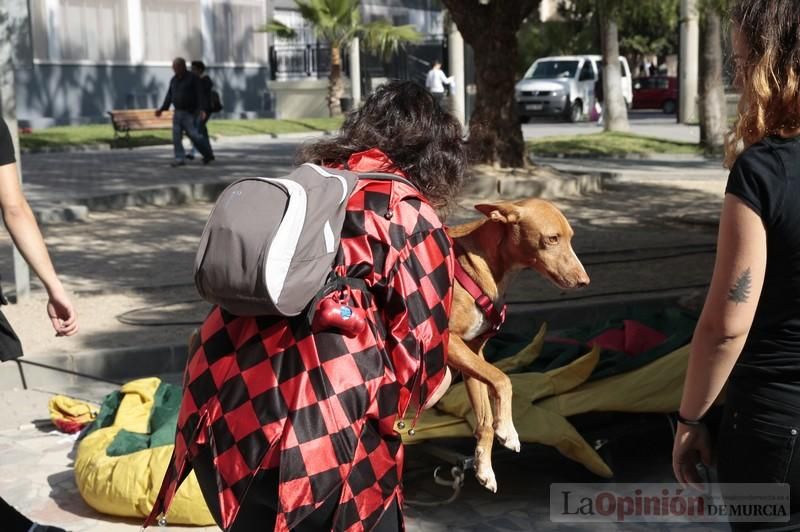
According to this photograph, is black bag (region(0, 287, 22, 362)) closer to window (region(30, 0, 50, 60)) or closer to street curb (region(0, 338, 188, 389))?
street curb (region(0, 338, 188, 389))

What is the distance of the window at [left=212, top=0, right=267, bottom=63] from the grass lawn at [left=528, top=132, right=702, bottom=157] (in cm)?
1417

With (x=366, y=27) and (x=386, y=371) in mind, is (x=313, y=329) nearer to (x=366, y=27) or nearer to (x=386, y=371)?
(x=386, y=371)

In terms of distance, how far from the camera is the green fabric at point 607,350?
5.33 meters

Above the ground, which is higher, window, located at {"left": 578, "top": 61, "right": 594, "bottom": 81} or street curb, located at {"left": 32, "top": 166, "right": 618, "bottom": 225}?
window, located at {"left": 578, "top": 61, "right": 594, "bottom": 81}

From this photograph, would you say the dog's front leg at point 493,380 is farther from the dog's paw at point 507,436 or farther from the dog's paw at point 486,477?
the dog's paw at point 486,477

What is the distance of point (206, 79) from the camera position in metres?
21.1

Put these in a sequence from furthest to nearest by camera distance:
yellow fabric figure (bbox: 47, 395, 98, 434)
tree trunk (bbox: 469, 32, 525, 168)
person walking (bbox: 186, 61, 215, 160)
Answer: person walking (bbox: 186, 61, 215, 160) < tree trunk (bbox: 469, 32, 525, 168) < yellow fabric figure (bbox: 47, 395, 98, 434)

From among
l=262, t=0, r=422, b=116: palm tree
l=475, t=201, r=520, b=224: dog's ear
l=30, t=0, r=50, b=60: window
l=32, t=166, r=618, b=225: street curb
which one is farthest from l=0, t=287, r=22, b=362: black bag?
l=262, t=0, r=422, b=116: palm tree

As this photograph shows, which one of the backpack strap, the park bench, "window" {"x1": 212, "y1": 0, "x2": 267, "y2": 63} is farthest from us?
"window" {"x1": 212, "y1": 0, "x2": 267, "y2": 63}

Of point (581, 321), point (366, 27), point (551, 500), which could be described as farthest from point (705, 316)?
point (366, 27)

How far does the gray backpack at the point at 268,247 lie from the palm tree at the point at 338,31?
33.1 metres

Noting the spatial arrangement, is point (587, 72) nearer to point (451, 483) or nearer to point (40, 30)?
point (40, 30)

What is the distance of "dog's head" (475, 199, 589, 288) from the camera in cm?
406

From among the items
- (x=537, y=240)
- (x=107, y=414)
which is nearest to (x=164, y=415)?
(x=107, y=414)
